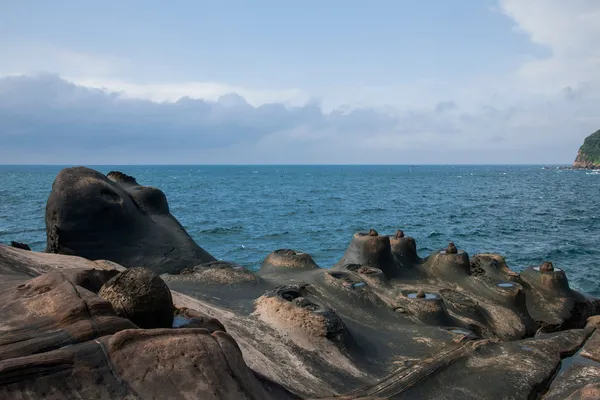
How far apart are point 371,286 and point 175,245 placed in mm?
4641

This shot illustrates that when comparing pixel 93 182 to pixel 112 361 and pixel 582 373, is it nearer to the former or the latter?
pixel 112 361

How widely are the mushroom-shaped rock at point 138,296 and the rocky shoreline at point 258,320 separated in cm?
1

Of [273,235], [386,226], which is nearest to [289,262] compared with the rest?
[273,235]

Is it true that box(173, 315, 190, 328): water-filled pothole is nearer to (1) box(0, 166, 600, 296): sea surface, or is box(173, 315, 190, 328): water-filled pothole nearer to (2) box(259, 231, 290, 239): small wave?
(1) box(0, 166, 600, 296): sea surface

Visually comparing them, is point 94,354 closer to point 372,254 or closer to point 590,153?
point 372,254

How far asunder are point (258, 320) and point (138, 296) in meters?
3.72

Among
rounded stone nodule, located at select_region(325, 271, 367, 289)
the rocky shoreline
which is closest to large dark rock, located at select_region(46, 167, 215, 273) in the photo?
the rocky shoreline

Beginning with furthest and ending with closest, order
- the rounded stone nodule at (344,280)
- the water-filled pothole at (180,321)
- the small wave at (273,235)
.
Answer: the small wave at (273,235), the rounded stone nodule at (344,280), the water-filled pothole at (180,321)

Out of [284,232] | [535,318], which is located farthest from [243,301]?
[284,232]

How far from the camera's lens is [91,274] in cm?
602

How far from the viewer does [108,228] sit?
36.2 ft

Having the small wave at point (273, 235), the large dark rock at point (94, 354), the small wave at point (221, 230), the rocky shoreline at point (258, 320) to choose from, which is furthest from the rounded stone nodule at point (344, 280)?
the small wave at point (221, 230)

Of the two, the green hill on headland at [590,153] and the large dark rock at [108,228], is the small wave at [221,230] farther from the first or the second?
the green hill on headland at [590,153]

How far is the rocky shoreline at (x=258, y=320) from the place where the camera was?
14.9 ft
